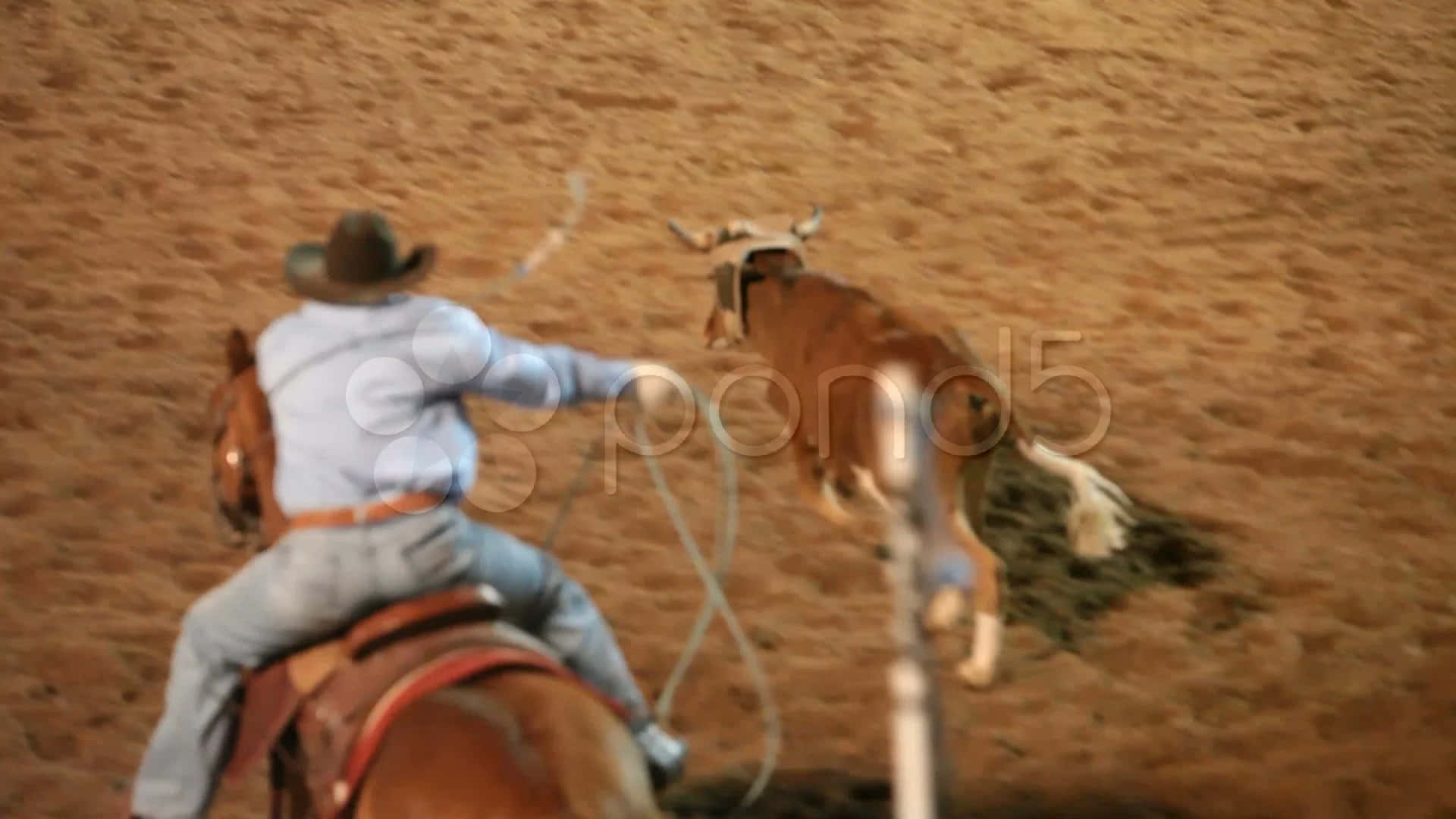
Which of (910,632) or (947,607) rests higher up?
(910,632)

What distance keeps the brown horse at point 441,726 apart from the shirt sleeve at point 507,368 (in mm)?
358

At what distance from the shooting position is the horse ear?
269cm

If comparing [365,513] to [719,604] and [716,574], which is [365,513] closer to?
[719,604]

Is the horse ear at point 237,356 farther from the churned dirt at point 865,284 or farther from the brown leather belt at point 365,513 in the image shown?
the churned dirt at point 865,284

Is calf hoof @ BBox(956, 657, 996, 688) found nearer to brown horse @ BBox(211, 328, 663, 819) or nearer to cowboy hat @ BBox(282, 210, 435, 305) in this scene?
brown horse @ BBox(211, 328, 663, 819)

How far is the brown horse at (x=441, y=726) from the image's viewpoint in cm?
192

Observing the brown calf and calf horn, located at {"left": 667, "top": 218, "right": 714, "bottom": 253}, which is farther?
calf horn, located at {"left": 667, "top": 218, "right": 714, "bottom": 253}

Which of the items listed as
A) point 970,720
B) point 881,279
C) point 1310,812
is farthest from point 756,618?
point 881,279

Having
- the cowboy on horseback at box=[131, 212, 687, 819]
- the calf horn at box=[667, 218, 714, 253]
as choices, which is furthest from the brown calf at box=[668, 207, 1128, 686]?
the cowboy on horseback at box=[131, 212, 687, 819]

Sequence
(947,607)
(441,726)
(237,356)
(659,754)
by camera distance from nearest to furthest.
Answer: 1. (441,726)
2. (659,754)
3. (237,356)
4. (947,607)

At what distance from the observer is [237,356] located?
106 inches

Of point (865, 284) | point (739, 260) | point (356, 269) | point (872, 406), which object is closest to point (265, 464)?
point (356, 269)

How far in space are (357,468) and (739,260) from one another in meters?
2.34

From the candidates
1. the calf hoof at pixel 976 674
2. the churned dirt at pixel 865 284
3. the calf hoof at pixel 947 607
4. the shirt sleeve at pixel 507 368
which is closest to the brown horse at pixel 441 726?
the shirt sleeve at pixel 507 368
